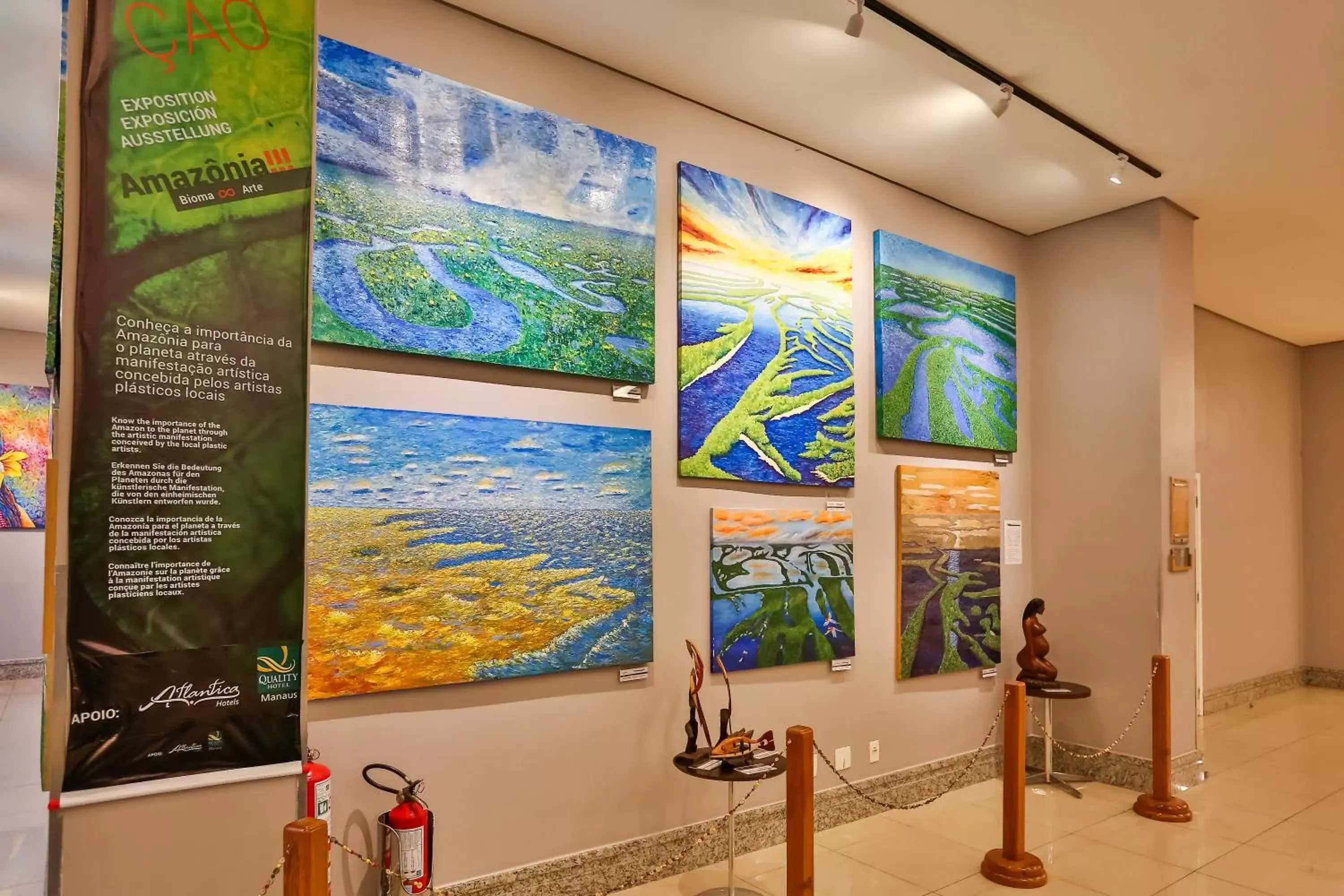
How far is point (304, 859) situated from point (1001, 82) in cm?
403

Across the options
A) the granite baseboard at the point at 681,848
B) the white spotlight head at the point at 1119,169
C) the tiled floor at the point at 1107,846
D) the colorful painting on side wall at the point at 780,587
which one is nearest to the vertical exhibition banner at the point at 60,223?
the granite baseboard at the point at 681,848

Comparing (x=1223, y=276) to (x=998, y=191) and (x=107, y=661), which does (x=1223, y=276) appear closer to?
(x=998, y=191)

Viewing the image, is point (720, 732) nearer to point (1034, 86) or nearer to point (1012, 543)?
Answer: point (1012, 543)

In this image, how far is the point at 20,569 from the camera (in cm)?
948

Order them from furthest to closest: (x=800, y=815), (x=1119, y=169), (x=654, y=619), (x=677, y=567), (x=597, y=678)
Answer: (x=1119, y=169) → (x=677, y=567) → (x=654, y=619) → (x=597, y=678) → (x=800, y=815)

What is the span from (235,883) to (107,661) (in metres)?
0.61

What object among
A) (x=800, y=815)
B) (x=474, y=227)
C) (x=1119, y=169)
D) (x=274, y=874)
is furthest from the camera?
(x=1119, y=169)

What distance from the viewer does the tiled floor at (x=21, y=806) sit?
3962mm

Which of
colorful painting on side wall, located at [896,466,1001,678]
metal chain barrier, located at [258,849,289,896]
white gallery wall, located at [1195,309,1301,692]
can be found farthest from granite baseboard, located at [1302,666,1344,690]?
metal chain barrier, located at [258,849,289,896]

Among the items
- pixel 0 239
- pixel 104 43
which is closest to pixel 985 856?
pixel 104 43

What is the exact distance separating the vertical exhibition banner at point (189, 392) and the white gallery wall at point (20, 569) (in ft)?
30.2

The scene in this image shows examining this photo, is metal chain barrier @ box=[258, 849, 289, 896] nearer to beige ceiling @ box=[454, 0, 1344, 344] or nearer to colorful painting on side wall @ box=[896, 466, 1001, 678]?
beige ceiling @ box=[454, 0, 1344, 344]

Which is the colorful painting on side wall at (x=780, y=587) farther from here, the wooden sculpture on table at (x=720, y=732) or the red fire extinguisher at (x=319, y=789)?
the red fire extinguisher at (x=319, y=789)

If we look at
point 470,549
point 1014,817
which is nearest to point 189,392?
point 470,549
